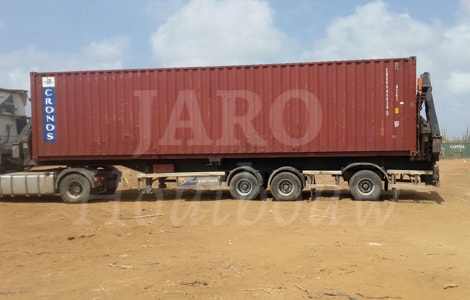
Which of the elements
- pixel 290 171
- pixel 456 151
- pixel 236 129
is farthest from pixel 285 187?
pixel 456 151

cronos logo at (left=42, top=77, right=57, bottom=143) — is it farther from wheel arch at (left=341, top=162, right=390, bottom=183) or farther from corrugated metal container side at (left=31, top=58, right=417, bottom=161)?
wheel arch at (left=341, top=162, right=390, bottom=183)

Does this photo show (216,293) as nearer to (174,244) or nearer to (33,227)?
(174,244)

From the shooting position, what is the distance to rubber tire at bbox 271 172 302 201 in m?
12.6

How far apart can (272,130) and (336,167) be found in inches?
80.9

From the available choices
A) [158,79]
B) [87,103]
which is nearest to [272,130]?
[158,79]

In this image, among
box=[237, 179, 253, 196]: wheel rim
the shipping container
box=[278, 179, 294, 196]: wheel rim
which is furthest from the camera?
the shipping container

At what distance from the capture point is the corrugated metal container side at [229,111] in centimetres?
1209

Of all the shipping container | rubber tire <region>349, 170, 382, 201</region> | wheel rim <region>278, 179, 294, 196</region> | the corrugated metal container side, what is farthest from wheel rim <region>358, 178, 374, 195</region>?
the shipping container

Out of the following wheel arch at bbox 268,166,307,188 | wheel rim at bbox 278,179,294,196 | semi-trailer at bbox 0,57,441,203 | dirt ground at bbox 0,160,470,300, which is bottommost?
dirt ground at bbox 0,160,470,300

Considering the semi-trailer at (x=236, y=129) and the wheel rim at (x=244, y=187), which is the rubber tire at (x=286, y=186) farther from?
the wheel rim at (x=244, y=187)

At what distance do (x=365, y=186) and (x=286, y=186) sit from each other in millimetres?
2071

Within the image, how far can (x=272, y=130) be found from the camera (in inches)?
490

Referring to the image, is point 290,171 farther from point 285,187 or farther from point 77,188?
point 77,188

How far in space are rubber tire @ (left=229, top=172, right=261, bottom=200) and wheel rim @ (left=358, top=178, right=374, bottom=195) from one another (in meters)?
2.69
